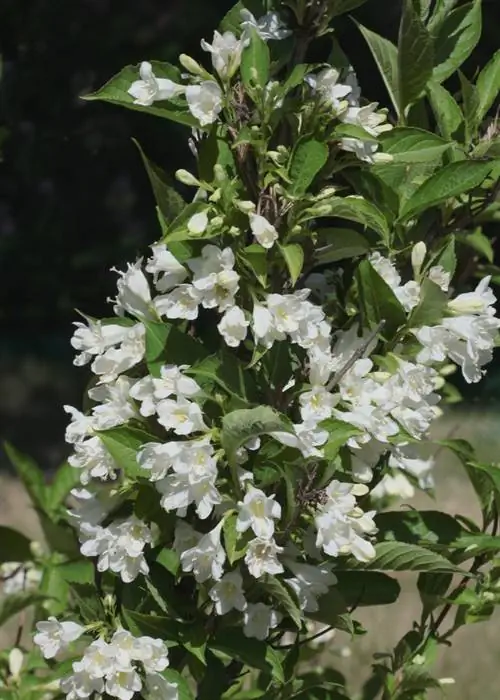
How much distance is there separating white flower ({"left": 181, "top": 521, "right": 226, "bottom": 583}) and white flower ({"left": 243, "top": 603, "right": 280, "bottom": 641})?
10 cm

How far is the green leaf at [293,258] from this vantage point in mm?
810

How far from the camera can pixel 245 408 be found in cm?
83

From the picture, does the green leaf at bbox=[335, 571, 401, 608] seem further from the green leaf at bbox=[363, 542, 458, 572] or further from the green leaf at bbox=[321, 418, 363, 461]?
the green leaf at bbox=[321, 418, 363, 461]

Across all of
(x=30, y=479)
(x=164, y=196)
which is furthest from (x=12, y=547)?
(x=164, y=196)

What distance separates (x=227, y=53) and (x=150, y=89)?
8 cm

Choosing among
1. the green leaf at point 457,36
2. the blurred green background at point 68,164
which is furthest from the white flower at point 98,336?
the blurred green background at point 68,164

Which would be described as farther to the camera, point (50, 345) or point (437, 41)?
point (50, 345)

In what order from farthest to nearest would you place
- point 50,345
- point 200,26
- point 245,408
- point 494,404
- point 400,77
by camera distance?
1. point 50,345
2. point 200,26
3. point 494,404
4. point 400,77
5. point 245,408

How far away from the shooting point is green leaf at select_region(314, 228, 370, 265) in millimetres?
921

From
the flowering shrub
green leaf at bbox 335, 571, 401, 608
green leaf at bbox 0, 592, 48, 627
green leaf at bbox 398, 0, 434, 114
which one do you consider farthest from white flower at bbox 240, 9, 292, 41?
green leaf at bbox 0, 592, 48, 627

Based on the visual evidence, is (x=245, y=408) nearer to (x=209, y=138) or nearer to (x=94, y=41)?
(x=209, y=138)

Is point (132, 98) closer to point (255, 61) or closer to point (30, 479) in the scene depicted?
point (255, 61)

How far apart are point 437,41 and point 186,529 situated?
591 mm

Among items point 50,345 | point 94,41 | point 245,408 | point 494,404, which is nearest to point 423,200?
point 245,408
